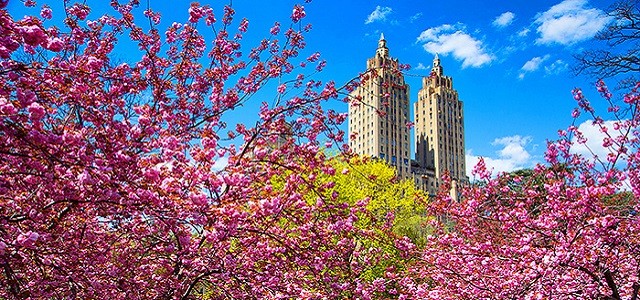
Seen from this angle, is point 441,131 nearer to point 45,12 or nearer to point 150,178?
point 45,12

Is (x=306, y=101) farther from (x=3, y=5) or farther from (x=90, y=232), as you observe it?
(x=3, y=5)

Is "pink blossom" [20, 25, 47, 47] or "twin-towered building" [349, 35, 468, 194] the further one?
"twin-towered building" [349, 35, 468, 194]

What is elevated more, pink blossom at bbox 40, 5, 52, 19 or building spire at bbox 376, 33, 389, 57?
building spire at bbox 376, 33, 389, 57

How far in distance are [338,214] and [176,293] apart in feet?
5.98

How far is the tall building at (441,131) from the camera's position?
324 ft

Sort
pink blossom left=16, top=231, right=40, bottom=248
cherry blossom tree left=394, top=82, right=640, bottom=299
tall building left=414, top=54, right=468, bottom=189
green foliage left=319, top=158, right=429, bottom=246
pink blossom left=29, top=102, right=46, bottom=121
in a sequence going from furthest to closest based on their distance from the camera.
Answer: tall building left=414, top=54, right=468, bottom=189
green foliage left=319, top=158, right=429, bottom=246
cherry blossom tree left=394, top=82, right=640, bottom=299
pink blossom left=16, top=231, right=40, bottom=248
pink blossom left=29, top=102, right=46, bottom=121

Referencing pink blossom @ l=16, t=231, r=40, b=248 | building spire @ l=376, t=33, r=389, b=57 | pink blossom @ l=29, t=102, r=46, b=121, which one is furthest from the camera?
building spire @ l=376, t=33, r=389, b=57

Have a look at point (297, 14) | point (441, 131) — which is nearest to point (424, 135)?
point (441, 131)

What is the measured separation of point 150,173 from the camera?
368cm

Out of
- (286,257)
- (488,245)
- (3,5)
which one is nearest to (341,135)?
(286,257)

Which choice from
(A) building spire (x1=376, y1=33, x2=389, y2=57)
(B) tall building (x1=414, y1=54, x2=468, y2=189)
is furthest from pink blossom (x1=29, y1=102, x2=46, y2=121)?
(B) tall building (x1=414, y1=54, x2=468, y2=189)

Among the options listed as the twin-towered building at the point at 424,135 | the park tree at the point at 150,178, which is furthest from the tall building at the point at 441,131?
the park tree at the point at 150,178

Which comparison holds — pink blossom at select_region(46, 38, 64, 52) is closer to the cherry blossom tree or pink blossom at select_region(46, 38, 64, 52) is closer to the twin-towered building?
the cherry blossom tree

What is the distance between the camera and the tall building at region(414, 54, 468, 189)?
9881 centimetres
